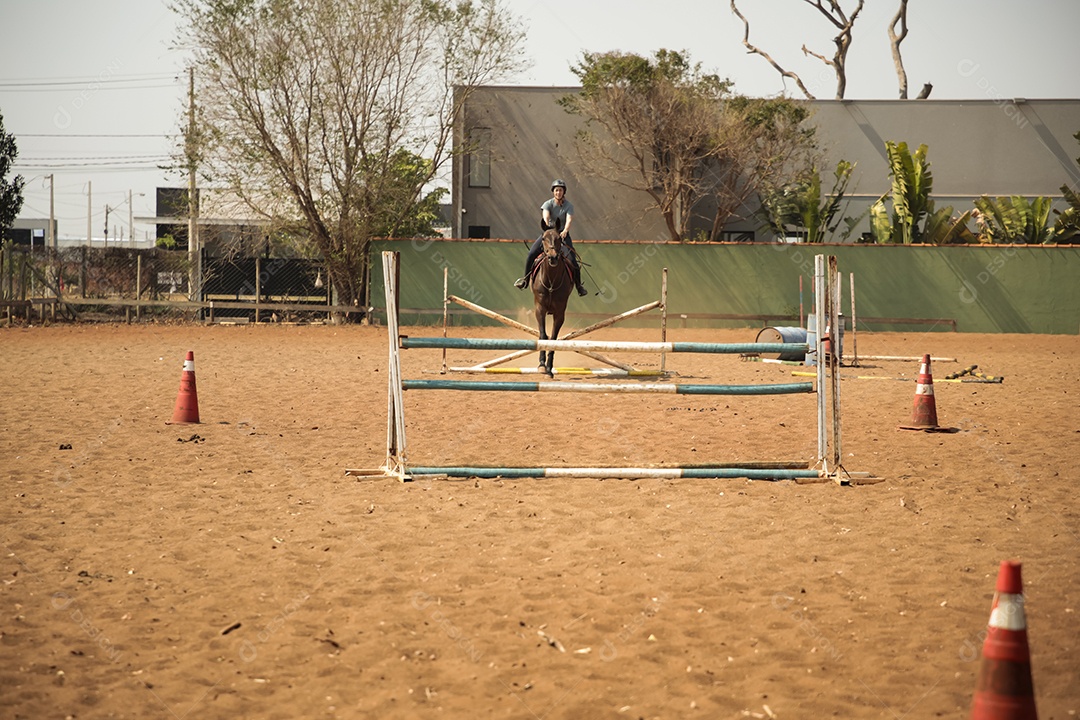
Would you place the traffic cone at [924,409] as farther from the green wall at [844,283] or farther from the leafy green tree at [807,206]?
the leafy green tree at [807,206]

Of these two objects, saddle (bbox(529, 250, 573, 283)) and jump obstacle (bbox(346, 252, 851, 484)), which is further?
saddle (bbox(529, 250, 573, 283))

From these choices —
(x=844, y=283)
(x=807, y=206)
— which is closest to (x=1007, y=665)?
(x=844, y=283)

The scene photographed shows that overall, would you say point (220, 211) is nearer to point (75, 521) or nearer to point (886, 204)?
point (886, 204)

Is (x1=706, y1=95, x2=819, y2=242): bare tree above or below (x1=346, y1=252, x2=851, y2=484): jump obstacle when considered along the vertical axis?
above

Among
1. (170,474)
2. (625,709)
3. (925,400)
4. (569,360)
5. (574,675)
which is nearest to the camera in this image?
(625,709)

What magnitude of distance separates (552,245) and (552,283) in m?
0.77

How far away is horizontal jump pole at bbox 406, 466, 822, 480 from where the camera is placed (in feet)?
25.8

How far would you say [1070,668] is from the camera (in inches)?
171

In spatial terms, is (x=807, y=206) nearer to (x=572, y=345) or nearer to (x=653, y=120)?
(x=653, y=120)

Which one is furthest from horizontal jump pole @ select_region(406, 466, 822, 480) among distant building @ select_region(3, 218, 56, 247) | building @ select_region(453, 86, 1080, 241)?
distant building @ select_region(3, 218, 56, 247)

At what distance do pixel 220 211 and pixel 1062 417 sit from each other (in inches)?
948

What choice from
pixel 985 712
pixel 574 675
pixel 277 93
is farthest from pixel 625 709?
pixel 277 93

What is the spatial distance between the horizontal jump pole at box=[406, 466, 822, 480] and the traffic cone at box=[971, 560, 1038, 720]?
448 cm

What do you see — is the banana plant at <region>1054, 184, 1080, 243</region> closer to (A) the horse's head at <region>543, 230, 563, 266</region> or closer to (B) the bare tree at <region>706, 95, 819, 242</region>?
(B) the bare tree at <region>706, 95, 819, 242</region>
